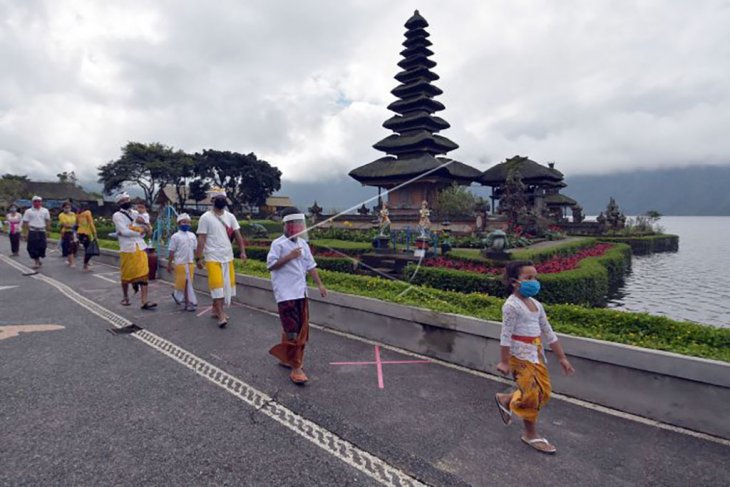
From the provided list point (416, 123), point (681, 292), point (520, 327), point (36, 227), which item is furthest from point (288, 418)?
point (416, 123)

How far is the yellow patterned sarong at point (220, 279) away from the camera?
654 cm

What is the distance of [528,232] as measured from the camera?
69.2 feet

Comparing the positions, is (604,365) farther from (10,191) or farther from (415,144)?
(10,191)

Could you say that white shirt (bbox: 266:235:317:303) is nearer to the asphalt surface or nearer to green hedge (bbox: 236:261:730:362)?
the asphalt surface

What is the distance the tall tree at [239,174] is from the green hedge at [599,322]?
5607cm

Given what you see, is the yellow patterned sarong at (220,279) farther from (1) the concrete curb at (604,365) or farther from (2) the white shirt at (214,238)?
(1) the concrete curb at (604,365)

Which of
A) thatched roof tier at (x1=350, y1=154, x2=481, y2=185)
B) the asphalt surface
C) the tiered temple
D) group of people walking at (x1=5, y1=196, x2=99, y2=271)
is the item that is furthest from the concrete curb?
thatched roof tier at (x1=350, y1=154, x2=481, y2=185)

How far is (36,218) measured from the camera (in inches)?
490

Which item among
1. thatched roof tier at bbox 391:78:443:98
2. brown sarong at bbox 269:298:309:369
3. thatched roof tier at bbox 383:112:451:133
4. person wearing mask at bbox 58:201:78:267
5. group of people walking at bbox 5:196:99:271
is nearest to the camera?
brown sarong at bbox 269:298:309:369

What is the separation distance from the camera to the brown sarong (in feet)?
14.9

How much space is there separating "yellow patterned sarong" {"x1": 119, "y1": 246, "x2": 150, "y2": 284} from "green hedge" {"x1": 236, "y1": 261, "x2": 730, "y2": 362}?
371cm

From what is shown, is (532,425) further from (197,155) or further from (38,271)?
(197,155)

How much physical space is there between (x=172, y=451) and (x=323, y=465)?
123cm

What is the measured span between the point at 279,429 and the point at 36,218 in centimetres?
1350
